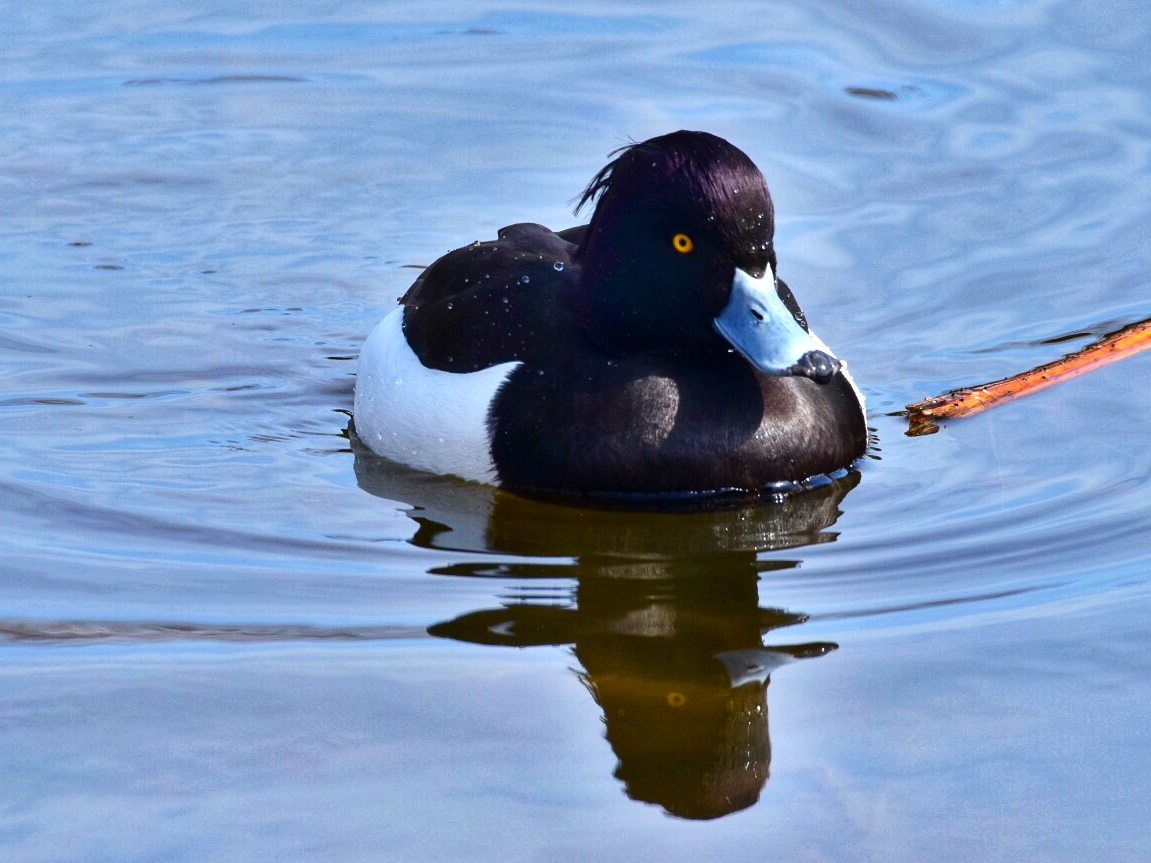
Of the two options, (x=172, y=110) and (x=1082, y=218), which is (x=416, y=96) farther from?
(x=1082, y=218)

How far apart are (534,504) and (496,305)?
71 cm

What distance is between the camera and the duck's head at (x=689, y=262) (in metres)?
5.37

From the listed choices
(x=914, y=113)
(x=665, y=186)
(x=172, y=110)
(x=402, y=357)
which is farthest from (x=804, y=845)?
(x=172, y=110)

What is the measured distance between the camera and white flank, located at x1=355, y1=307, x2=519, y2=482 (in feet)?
18.9

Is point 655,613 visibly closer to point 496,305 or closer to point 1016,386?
point 496,305

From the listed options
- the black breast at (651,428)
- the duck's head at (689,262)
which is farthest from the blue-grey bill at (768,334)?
the black breast at (651,428)

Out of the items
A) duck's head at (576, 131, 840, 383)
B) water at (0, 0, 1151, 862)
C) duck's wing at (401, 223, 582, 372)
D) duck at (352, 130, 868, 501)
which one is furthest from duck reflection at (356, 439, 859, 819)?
duck's head at (576, 131, 840, 383)

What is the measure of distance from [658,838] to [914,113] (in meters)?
6.47

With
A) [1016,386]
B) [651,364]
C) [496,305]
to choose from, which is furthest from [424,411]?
[1016,386]

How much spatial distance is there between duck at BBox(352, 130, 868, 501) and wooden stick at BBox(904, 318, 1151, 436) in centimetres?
54

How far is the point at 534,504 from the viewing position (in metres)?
5.64

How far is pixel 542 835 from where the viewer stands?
3.67m

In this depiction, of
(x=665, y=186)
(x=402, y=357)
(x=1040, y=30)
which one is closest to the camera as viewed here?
(x=665, y=186)

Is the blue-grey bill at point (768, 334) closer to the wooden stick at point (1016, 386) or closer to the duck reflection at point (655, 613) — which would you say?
the duck reflection at point (655, 613)
